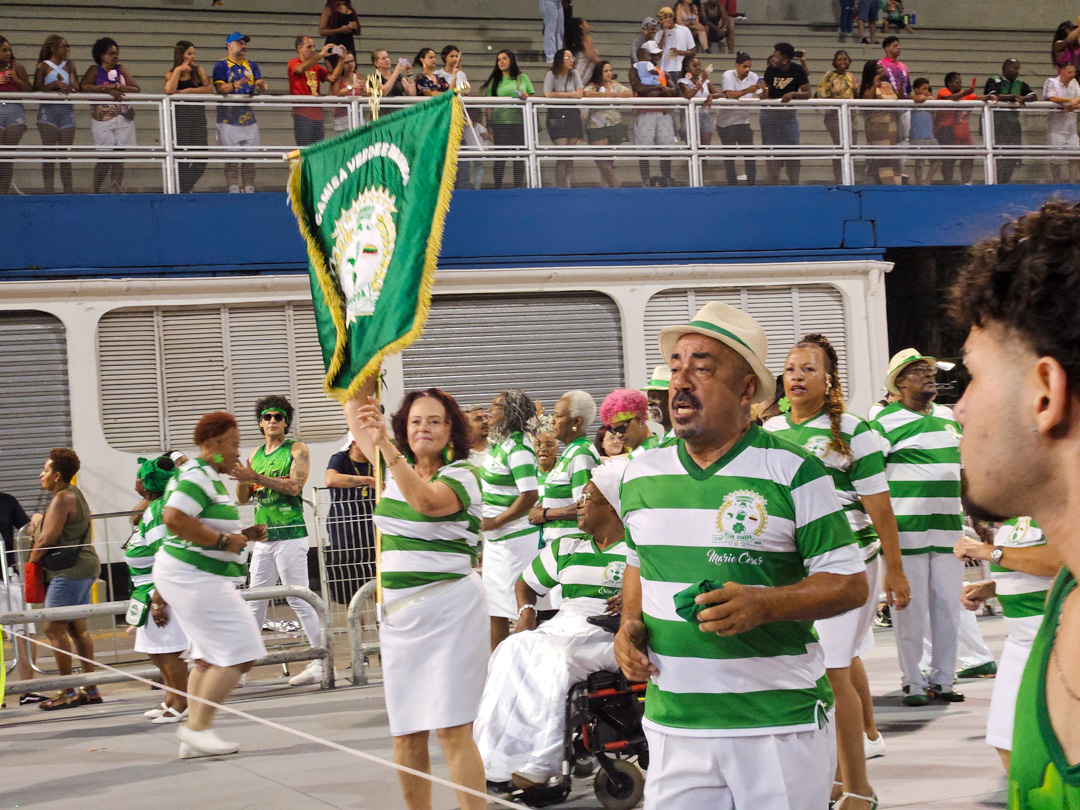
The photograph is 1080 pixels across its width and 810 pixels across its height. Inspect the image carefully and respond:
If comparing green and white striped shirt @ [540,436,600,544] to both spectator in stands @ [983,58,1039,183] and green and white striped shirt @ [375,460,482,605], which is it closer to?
green and white striped shirt @ [375,460,482,605]

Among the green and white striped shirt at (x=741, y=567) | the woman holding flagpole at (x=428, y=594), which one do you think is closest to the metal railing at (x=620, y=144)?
the woman holding flagpole at (x=428, y=594)

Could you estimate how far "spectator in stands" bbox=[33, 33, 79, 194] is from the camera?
42.1 feet

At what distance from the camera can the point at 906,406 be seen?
301 inches

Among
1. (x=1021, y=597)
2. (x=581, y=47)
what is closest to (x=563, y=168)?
(x=581, y=47)

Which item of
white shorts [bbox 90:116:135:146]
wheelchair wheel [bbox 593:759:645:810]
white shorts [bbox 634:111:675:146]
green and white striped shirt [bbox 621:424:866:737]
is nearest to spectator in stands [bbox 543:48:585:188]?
white shorts [bbox 634:111:675:146]

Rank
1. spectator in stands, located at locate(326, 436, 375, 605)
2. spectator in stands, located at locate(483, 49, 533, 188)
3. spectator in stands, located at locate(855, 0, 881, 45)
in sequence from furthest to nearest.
Answer: spectator in stands, located at locate(855, 0, 881, 45) → spectator in stands, located at locate(483, 49, 533, 188) → spectator in stands, located at locate(326, 436, 375, 605)

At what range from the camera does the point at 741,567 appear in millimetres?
3355

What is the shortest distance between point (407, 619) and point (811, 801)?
2079mm

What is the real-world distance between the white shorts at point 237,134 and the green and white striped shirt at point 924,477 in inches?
334

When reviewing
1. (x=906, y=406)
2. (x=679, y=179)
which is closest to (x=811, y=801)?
(x=906, y=406)

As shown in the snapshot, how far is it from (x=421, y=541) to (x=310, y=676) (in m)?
5.11

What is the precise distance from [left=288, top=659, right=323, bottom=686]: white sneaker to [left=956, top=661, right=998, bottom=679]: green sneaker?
4.75 meters

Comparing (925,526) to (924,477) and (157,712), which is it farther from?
(157,712)

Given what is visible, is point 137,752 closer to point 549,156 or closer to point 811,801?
point 811,801
